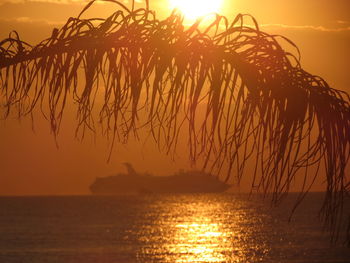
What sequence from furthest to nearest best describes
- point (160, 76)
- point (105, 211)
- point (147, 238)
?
1. point (105, 211)
2. point (147, 238)
3. point (160, 76)

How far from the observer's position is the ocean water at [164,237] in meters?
92.4

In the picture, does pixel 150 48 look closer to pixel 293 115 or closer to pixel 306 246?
pixel 293 115

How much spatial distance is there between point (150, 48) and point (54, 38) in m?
A: 0.35

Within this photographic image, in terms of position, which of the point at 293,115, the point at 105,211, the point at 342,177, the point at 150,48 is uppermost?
the point at 105,211

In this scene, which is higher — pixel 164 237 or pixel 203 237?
pixel 203 237

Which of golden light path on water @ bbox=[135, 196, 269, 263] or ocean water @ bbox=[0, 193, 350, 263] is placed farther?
ocean water @ bbox=[0, 193, 350, 263]

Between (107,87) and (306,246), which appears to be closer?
(107,87)

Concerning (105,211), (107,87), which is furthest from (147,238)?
(107,87)

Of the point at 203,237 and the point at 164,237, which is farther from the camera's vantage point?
the point at 164,237

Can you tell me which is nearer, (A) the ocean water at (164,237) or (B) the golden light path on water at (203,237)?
(B) the golden light path on water at (203,237)

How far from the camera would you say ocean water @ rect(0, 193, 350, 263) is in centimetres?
9244

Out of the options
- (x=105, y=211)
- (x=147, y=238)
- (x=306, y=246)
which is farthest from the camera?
(x=105, y=211)

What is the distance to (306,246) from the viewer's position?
10188 centimetres

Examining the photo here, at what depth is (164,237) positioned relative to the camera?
11281 cm
